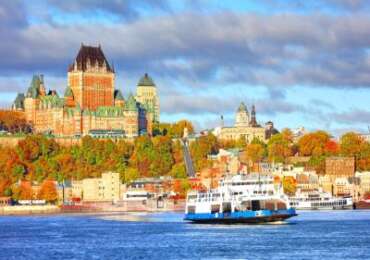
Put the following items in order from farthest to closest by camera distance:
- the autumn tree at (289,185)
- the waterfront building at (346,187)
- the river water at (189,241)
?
the waterfront building at (346,187) < the autumn tree at (289,185) < the river water at (189,241)

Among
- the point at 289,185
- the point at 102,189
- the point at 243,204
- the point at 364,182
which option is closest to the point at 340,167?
the point at 364,182

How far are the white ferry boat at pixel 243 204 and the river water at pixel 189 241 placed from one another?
50.4 inches

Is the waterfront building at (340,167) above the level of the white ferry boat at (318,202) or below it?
above

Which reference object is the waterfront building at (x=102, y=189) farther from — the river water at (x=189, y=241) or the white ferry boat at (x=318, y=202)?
the river water at (x=189, y=241)

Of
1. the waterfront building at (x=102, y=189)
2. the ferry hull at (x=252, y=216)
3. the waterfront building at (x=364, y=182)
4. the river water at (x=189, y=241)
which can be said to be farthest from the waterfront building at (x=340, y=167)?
the ferry hull at (x=252, y=216)

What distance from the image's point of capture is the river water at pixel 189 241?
3017 inches

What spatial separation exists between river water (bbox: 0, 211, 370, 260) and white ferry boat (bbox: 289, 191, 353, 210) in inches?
1781

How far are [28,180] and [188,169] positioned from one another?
2501cm

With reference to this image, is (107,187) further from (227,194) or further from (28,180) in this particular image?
(227,194)

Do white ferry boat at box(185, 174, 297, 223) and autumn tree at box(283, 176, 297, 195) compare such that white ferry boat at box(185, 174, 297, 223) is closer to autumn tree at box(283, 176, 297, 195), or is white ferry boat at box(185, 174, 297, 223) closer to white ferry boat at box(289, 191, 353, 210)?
white ferry boat at box(289, 191, 353, 210)

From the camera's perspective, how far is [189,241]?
87.4 metres

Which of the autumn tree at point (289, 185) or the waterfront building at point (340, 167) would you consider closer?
the autumn tree at point (289, 185)

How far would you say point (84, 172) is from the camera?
190 m

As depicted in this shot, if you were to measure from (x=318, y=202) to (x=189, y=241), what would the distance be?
257 ft
